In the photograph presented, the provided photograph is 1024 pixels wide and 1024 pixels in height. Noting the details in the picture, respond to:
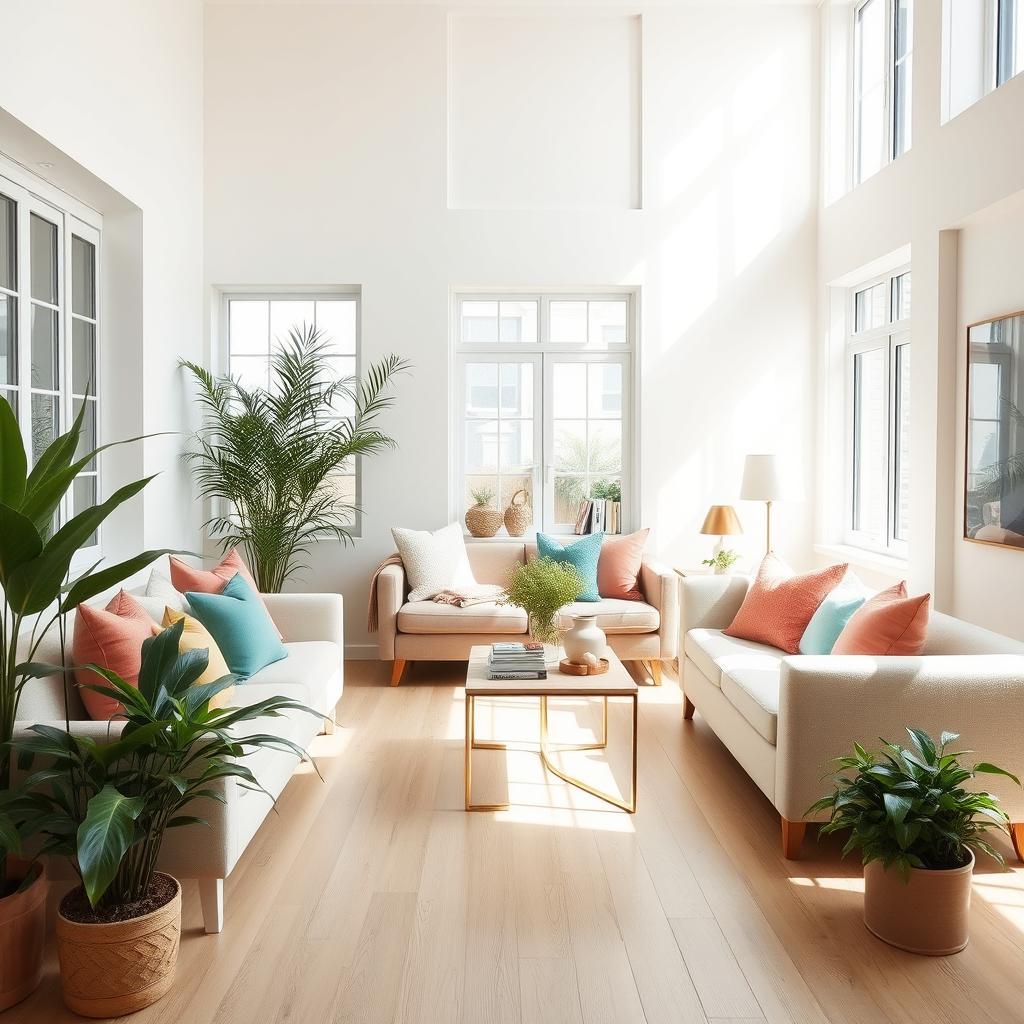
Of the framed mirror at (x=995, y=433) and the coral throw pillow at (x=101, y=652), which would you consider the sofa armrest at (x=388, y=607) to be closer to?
the coral throw pillow at (x=101, y=652)

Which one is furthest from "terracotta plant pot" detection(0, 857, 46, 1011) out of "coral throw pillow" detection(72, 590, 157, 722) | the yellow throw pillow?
the yellow throw pillow

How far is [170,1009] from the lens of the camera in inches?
82.0

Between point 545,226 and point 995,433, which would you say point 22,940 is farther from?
point 545,226

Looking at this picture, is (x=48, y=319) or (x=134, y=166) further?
(x=134, y=166)

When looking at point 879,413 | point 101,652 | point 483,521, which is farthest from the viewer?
point 483,521

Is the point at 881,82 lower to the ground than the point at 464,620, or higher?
higher

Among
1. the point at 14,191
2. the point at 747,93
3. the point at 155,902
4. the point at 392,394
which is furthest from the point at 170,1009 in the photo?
the point at 747,93

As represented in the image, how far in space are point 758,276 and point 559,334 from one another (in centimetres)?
135

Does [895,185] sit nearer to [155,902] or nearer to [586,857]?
[586,857]

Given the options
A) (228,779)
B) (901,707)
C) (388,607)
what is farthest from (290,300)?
(901,707)

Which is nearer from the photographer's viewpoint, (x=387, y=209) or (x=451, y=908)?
(x=451, y=908)

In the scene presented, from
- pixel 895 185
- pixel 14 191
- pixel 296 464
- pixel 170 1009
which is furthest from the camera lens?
pixel 296 464

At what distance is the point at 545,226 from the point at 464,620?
2.59m

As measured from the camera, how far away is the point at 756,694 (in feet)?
10.6
